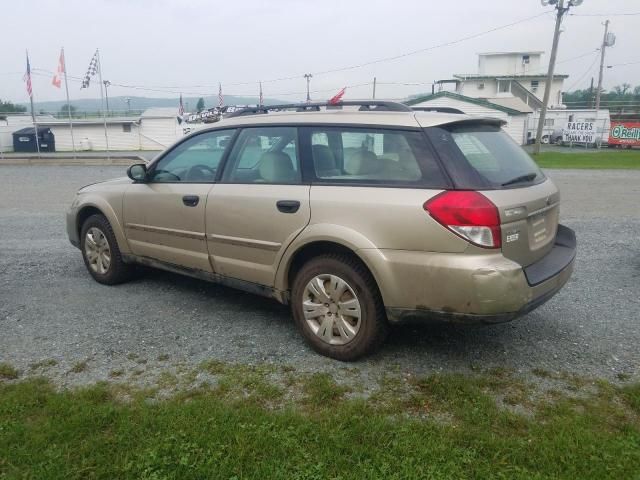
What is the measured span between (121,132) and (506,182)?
147ft

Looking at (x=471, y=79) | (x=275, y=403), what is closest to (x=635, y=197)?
Answer: (x=275, y=403)

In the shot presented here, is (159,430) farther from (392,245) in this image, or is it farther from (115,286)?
(115,286)

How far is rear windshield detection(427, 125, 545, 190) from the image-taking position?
135 inches

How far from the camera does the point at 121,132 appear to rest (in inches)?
1741

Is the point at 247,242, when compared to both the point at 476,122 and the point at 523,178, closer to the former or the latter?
the point at 476,122

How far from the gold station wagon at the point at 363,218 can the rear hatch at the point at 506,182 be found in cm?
1

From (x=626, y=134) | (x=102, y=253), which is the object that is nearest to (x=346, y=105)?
(x=102, y=253)

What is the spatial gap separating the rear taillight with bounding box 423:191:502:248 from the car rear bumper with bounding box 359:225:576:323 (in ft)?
0.34

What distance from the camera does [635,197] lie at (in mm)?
12047

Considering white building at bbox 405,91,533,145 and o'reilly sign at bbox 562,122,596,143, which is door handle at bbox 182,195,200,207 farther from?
o'reilly sign at bbox 562,122,596,143

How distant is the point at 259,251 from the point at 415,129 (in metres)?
1.46

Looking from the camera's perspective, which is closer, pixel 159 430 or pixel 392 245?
pixel 159 430

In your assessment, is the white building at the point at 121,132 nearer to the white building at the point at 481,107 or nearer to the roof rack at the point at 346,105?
the white building at the point at 481,107

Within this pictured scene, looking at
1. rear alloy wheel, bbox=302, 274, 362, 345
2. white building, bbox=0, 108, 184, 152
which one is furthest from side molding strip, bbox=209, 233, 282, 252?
white building, bbox=0, 108, 184, 152
